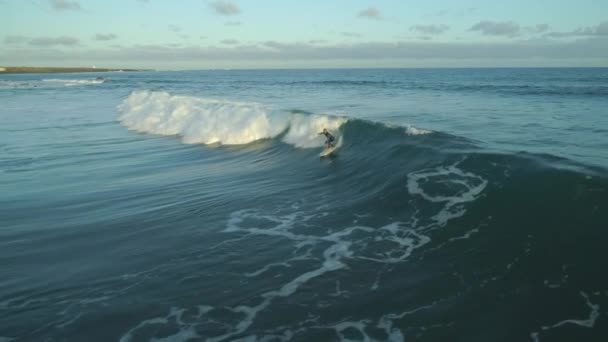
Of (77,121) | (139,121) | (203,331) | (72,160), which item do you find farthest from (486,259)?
(77,121)

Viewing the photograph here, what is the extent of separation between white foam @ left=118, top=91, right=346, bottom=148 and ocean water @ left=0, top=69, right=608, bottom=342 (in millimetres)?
3306

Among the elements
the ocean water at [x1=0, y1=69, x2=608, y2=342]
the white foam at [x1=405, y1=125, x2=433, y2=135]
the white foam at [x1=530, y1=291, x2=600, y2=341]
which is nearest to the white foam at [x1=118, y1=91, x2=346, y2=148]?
the ocean water at [x1=0, y1=69, x2=608, y2=342]

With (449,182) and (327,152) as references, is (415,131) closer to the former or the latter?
(327,152)

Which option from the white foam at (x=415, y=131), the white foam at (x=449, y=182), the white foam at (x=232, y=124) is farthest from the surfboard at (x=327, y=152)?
the white foam at (x=449, y=182)

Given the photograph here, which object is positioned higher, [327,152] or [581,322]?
[327,152]

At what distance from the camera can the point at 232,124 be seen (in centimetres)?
2356

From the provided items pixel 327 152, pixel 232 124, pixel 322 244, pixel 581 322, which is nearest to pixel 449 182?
pixel 322 244

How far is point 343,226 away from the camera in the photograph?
9.52 m

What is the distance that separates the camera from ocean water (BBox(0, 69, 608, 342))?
591cm

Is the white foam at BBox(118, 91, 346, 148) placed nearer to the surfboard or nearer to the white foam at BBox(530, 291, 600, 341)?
the surfboard

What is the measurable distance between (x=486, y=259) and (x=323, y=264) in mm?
2670

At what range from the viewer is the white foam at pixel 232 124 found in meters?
20.3

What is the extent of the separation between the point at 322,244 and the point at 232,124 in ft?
52.5

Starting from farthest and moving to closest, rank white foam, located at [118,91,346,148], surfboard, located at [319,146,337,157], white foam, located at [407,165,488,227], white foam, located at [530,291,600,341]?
1. white foam, located at [118,91,346,148]
2. surfboard, located at [319,146,337,157]
3. white foam, located at [407,165,488,227]
4. white foam, located at [530,291,600,341]
